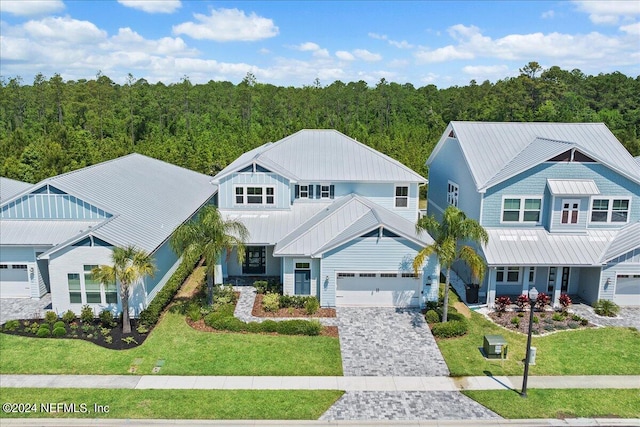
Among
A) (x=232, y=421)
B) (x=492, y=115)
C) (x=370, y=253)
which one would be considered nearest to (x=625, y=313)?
(x=370, y=253)

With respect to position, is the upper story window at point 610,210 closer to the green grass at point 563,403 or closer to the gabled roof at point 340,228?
the gabled roof at point 340,228

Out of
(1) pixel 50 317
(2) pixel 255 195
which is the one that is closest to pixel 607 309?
(2) pixel 255 195

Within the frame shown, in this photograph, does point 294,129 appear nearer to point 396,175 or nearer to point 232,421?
point 396,175

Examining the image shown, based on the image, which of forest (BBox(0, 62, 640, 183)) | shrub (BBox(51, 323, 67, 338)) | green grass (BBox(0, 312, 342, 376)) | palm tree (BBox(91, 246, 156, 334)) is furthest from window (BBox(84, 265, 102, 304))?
forest (BBox(0, 62, 640, 183))

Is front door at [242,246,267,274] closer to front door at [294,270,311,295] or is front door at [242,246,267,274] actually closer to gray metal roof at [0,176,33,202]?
front door at [294,270,311,295]

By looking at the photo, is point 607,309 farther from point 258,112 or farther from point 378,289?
point 258,112

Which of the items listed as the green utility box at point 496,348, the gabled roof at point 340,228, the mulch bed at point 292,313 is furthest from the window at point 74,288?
the green utility box at point 496,348
